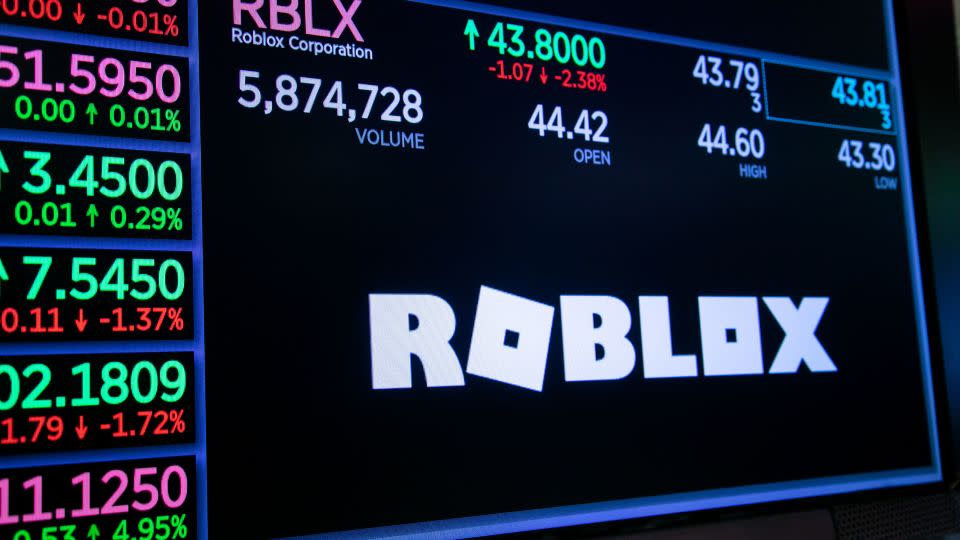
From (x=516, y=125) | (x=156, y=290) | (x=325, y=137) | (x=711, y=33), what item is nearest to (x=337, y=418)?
(x=156, y=290)

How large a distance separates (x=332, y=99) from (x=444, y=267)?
12.0 inches

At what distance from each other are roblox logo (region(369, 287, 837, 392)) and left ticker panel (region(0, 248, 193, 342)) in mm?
285

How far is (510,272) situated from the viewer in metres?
1.54

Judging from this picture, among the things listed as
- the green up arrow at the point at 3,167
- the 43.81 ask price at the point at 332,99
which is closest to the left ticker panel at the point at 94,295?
the green up arrow at the point at 3,167

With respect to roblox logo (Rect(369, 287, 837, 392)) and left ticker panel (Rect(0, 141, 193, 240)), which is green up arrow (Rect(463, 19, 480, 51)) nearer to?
roblox logo (Rect(369, 287, 837, 392))

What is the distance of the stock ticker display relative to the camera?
1281mm

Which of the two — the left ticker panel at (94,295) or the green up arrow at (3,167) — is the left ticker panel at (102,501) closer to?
the left ticker panel at (94,295)

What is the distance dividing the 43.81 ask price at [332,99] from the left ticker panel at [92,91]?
0.09 meters

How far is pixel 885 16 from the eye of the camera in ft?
6.58

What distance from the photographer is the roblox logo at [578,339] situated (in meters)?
1.46

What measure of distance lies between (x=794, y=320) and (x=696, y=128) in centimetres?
39

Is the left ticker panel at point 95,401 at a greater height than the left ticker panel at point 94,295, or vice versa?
the left ticker panel at point 94,295

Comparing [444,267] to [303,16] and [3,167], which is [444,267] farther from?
[3,167]

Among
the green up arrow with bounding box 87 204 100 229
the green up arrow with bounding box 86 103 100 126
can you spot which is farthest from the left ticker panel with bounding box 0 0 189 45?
the green up arrow with bounding box 87 204 100 229
